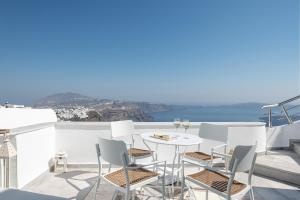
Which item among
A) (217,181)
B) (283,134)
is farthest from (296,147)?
(217,181)

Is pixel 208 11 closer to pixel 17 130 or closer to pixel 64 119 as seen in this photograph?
pixel 64 119

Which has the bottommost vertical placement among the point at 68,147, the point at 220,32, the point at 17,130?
the point at 68,147

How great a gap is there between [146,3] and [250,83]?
1138 cm

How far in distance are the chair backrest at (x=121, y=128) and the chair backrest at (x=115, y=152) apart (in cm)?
129

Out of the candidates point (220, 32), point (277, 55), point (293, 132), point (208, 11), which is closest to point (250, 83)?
point (277, 55)

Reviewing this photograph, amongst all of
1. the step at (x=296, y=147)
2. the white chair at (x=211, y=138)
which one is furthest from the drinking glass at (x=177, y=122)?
the step at (x=296, y=147)

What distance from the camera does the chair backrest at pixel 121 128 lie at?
11.4 feet

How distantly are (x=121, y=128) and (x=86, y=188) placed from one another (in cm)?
93

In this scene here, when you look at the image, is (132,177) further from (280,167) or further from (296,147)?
(296,147)

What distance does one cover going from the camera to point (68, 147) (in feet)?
13.3

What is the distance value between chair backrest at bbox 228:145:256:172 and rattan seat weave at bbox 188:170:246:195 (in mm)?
193

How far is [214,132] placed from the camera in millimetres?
3398

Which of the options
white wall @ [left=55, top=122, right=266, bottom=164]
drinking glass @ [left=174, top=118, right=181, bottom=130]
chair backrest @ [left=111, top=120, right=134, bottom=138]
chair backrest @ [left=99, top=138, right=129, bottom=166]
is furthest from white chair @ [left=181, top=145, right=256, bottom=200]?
white wall @ [left=55, top=122, right=266, bottom=164]

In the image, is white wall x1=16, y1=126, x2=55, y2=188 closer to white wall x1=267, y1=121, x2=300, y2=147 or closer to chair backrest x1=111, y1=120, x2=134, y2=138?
chair backrest x1=111, y1=120, x2=134, y2=138
